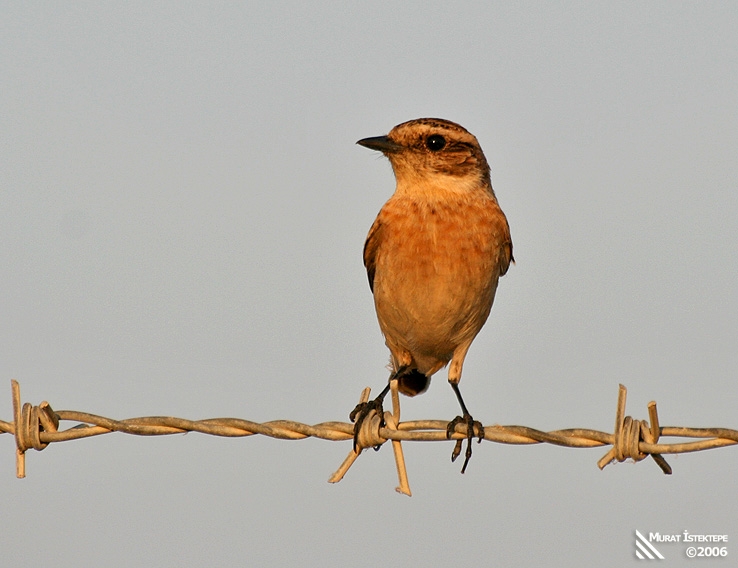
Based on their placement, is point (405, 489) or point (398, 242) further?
point (398, 242)

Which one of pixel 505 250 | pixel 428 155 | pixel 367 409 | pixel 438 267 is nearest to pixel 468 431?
pixel 367 409

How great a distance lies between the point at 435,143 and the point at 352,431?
3.69 meters

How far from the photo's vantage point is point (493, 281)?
7.72 metres

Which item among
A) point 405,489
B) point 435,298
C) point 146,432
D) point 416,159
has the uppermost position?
point 416,159

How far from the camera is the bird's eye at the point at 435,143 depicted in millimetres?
8234

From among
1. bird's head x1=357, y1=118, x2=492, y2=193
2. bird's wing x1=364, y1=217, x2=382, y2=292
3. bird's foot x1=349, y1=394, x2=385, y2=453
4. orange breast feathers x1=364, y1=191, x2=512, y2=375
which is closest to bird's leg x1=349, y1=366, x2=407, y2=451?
bird's foot x1=349, y1=394, x2=385, y2=453

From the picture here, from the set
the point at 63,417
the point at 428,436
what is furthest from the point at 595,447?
the point at 63,417

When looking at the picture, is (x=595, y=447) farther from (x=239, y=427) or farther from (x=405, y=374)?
(x=405, y=374)

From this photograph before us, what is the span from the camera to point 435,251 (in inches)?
295

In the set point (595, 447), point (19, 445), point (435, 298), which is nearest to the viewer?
point (595, 447)

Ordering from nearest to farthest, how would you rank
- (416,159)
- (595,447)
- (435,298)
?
(595,447) < (435,298) < (416,159)

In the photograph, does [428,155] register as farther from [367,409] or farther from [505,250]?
[367,409]

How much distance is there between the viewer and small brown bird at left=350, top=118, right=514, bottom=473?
7496 millimetres

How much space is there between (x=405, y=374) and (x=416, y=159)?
1.82 metres
